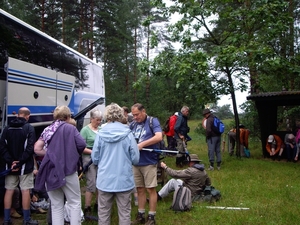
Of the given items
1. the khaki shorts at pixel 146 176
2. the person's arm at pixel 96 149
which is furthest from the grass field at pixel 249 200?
the person's arm at pixel 96 149

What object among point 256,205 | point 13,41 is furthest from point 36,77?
point 256,205

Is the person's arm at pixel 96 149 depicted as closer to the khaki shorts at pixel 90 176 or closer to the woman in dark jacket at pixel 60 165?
the woman in dark jacket at pixel 60 165

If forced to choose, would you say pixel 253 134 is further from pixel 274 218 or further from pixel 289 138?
pixel 274 218

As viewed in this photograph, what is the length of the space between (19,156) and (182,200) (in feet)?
8.64

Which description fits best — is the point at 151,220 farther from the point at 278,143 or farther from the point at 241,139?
the point at 278,143

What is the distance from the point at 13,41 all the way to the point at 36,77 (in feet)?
2.85

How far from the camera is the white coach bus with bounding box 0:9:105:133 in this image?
17.4 ft

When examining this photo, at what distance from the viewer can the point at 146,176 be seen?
4523 millimetres

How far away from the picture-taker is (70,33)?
19500 mm

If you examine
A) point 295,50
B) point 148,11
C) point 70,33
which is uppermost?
point 148,11

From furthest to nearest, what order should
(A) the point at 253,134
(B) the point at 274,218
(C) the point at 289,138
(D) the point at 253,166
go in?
(A) the point at 253,134
(C) the point at 289,138
(D) the point at 253,166
(B) the point at 274,218

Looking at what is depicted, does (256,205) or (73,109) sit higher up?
(73,109)

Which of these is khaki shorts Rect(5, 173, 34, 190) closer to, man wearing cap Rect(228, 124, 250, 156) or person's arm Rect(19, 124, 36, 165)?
person's arm Rect(19, 124, 36, 165)

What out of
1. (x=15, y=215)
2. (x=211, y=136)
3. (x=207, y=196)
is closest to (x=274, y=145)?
(x=211, y=136)
